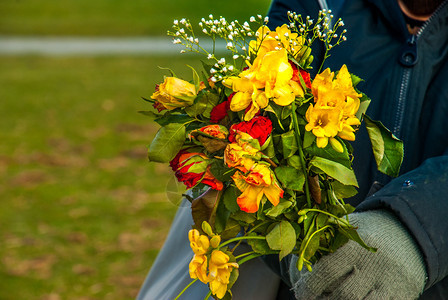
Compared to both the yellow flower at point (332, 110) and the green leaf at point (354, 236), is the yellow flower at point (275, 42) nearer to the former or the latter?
the yellow flower at point (332, 110)

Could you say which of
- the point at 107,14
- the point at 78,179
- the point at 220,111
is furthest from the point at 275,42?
the point at 107,14

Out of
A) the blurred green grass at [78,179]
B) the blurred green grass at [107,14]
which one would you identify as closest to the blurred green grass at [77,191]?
the blurred green grass at [78,179]

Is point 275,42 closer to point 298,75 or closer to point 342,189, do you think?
point 298,75

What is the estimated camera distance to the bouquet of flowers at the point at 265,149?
1.26 meters

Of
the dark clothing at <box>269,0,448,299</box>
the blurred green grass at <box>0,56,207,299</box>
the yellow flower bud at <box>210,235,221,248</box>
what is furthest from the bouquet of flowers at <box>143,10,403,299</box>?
the blurred green grass at <box>0,56,207,299</box>

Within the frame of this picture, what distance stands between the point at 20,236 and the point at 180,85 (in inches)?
148

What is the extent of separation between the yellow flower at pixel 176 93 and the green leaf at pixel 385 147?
1.27ft

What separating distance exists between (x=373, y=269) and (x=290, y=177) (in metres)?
0.30

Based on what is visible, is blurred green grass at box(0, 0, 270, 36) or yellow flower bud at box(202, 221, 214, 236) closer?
yellow flower bud at box(202, 221, 214, 236)

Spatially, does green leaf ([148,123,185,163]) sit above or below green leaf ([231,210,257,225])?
above

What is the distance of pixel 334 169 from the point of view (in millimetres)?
1278

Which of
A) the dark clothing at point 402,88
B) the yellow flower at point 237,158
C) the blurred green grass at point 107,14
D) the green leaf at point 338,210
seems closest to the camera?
the yellow flower at point 237,158

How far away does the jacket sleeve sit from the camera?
1.40 meters

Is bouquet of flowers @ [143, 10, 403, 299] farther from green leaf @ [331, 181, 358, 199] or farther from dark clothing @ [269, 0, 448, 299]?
dark clothing @ [269, 0, 448, 299]
